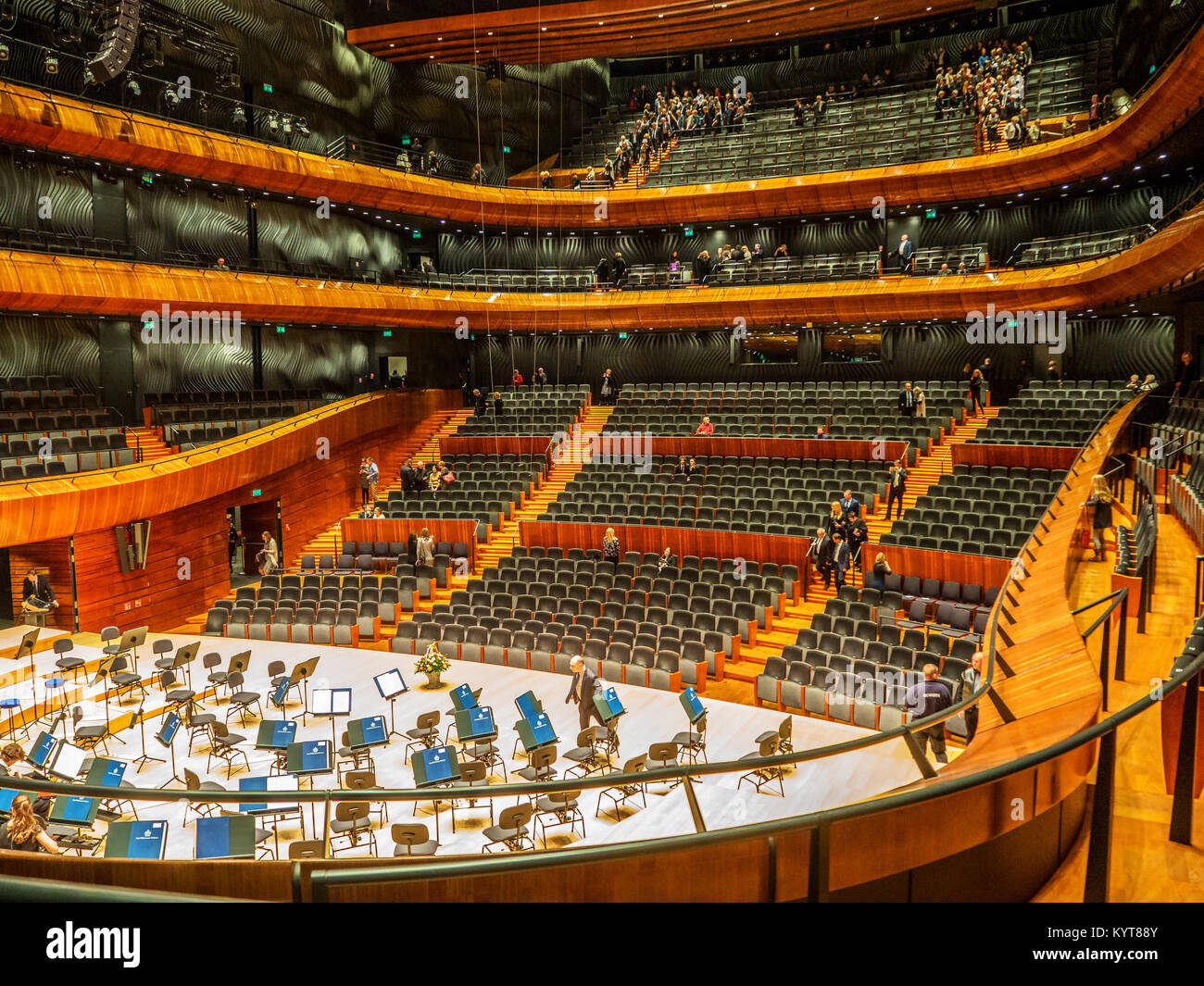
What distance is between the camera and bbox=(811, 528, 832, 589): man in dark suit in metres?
10.6

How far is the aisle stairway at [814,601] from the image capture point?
9.08 metres

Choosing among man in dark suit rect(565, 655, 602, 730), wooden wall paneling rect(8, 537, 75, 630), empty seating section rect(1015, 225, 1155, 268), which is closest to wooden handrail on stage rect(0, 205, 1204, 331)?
empty seating section rect(1015, 225, 1155, 268)

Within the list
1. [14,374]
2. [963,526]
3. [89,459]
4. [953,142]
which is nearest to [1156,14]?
[953,142]

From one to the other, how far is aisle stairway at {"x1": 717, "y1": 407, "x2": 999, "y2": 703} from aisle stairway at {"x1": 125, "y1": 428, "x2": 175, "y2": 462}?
9366 mm

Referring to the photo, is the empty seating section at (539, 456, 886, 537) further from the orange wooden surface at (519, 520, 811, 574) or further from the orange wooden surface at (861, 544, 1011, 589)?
the orange wooden surface at (861, 544, 1011, 589)

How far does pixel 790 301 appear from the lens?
17594mm

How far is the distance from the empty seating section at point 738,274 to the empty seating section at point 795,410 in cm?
240

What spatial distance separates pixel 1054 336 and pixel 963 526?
28.0 ft

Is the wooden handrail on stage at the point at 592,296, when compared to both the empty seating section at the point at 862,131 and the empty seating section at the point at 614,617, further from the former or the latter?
the empty seating section at the point at 614,617

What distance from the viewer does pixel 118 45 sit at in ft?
39.8

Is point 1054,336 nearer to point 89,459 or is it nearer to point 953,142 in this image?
point 953,142

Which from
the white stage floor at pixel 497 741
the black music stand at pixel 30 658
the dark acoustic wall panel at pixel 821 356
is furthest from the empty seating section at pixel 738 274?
the black music stand at pixel 30 658

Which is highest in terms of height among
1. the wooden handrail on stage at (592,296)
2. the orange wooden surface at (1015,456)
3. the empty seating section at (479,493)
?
the wooden handrail on stage at (592,296)

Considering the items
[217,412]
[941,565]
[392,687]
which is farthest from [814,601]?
[217,412]
